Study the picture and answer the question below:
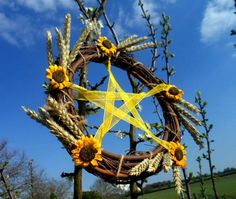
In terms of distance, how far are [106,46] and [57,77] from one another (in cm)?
66

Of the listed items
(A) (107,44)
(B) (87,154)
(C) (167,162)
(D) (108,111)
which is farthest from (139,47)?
(B) (87,154)

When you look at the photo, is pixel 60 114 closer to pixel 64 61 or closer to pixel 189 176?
pixel 64 61

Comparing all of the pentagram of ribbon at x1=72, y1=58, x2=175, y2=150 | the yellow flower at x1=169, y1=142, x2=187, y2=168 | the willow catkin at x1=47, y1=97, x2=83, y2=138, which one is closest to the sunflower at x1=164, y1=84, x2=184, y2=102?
the pentagram of ribbon at x1=72, y1=58, x2=175, y2=150

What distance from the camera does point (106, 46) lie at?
3184 mm

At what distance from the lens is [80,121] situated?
2590mm

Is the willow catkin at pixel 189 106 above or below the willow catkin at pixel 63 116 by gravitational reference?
above

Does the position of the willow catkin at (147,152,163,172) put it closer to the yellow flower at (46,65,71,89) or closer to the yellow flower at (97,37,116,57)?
the yellow flower at (46,65,71,89)

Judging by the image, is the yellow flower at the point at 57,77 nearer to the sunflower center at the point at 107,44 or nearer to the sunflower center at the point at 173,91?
the sunflower center at the point at 107,44

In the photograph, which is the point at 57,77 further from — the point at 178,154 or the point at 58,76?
the point at 178,154

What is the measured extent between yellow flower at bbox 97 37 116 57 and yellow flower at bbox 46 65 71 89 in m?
0.53

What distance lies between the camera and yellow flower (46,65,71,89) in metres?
2.64

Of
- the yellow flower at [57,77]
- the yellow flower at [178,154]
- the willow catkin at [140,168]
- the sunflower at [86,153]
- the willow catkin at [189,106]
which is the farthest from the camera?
the willow catkin at [189,106]

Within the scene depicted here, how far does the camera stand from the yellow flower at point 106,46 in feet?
10.4

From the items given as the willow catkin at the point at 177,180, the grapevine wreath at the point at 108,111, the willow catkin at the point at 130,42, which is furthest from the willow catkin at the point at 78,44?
the willow catkin at the point at 177,180
